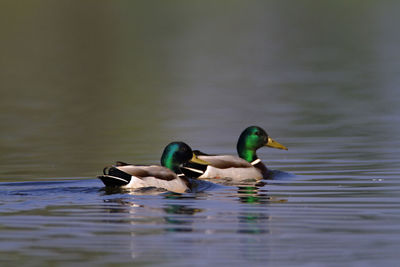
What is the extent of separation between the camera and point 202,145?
20.7 meters

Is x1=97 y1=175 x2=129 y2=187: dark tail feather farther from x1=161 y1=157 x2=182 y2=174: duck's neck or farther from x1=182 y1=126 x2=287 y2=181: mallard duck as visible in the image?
x1=182 y1=126 x2=287 y2=181: mallard duck

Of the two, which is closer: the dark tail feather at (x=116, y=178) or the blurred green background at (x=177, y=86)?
the dark tail feather at (x=116, y=178)

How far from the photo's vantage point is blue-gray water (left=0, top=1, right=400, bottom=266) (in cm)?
1086

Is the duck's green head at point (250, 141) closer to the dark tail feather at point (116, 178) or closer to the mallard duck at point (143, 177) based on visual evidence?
Answer: the mallard duck at point (143, 177)

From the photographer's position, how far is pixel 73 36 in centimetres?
6725

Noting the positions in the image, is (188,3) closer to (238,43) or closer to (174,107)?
(238,43)

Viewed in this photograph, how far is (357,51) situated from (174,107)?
23.8m

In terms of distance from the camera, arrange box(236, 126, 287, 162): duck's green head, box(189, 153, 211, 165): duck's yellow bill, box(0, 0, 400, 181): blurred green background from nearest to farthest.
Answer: box(189, 153, 211, 165): duck's yellow bill
box(236, 126, 287, 162): duck's green head
box(0, 0, 400, 181): blurred green background

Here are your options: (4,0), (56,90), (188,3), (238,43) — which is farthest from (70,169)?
(188,3)

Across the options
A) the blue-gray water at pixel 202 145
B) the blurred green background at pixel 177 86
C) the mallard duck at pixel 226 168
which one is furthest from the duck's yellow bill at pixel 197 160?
the blurred green background at pixel 177 86

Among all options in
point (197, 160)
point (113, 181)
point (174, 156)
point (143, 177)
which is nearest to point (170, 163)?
point (174, 156)

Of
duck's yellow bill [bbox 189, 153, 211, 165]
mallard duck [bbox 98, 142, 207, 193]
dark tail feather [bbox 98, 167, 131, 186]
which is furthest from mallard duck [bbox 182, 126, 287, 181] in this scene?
dark tail feather [bbox 98, 167, 131, 186]

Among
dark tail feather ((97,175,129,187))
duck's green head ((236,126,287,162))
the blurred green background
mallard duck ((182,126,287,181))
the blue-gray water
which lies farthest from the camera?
the blurred green background

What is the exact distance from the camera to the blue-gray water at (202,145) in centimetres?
1086
